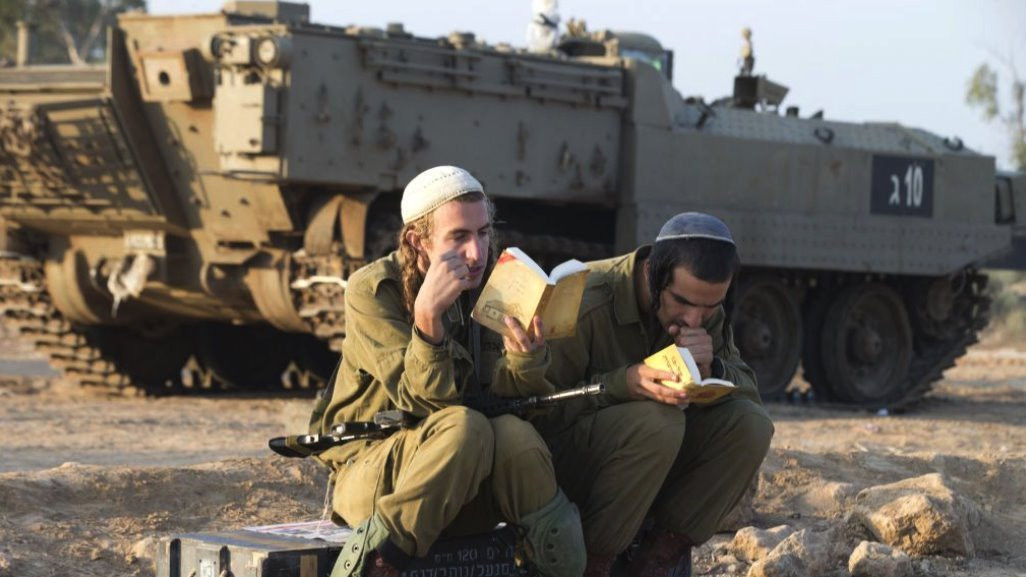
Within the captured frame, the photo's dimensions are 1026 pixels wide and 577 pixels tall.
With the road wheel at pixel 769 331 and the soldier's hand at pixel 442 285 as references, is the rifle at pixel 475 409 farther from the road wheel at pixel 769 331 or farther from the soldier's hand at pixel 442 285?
the road wheel at pixel 769 331

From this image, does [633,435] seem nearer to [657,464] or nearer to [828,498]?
[657,464]

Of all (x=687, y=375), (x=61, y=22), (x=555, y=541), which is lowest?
(x=555, y=541)

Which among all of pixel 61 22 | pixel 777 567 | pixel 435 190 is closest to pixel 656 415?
pixel 435 190

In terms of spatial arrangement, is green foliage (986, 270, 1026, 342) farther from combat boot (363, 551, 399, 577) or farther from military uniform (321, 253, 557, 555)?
combat boot (363, 551, 399, 577)

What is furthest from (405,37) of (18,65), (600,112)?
(18,65)

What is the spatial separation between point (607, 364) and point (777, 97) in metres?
11.5

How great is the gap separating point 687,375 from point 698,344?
0.71 ft

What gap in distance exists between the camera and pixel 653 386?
4.74 meters

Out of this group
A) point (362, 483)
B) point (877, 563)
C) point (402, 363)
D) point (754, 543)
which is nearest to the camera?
point (402, 363)

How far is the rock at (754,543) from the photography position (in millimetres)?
6320

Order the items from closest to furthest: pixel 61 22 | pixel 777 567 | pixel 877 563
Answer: pixel 777 567, pixel 877 563, pixel 61 22

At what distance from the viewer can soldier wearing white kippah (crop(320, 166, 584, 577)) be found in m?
4.43

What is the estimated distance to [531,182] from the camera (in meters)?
13.3

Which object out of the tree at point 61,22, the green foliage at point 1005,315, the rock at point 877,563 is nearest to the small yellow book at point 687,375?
the rock at point 877,563
